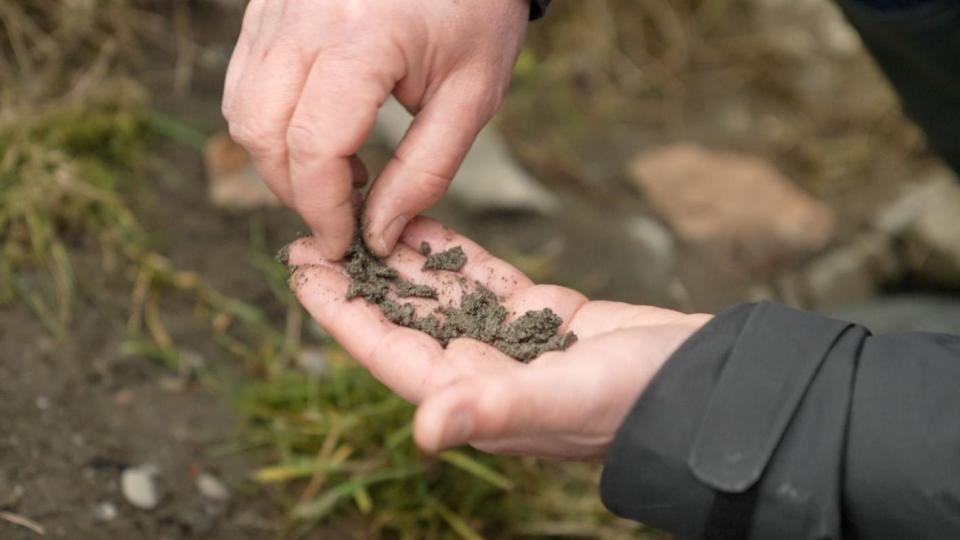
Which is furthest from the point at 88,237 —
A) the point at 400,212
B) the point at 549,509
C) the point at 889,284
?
the point at 889,284

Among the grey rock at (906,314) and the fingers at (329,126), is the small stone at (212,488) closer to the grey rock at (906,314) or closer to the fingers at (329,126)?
the fingers at (329,126)

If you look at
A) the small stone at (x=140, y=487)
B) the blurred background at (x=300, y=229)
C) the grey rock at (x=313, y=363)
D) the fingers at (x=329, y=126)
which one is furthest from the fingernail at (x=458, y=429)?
the grey rock at (x=313, y=363)

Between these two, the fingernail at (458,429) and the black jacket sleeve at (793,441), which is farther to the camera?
the black jacket sleeve at (793,441)

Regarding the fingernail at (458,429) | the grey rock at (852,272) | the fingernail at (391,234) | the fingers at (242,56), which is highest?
the fingers at (242,56)

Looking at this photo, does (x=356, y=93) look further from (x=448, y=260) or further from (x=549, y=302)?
(x=549, y=302)

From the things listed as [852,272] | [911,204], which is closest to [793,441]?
[852,272]

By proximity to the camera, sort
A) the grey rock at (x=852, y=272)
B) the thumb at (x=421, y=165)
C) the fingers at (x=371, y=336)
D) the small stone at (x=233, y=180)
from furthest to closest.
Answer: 1. the grey rock at (x=852, y=272)
2. the small stone at (x=233, y=180)
3. the thumb at (x=421, y=165)
4. the fingers at (x=371, y=336)

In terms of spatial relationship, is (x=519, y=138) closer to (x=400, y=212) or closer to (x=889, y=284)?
(x=889, y=284)

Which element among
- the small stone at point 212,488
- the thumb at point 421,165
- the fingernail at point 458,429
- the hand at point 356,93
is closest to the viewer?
the fingernail at point 458,429
